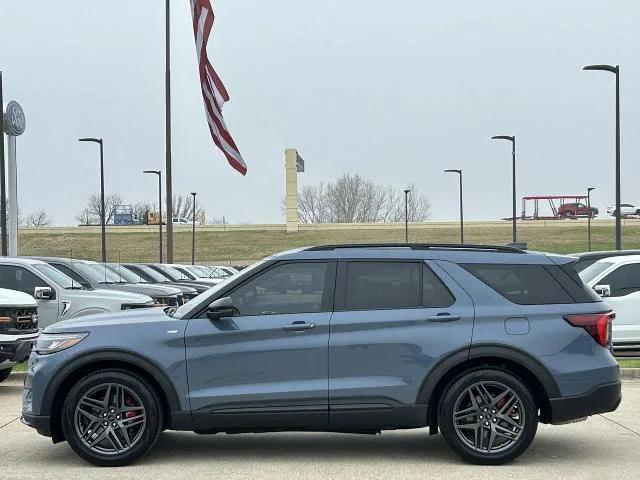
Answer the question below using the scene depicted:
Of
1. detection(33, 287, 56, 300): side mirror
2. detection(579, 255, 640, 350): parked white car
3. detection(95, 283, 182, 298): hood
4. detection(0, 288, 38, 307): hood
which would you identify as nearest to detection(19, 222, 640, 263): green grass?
detection(95, 283, 182, 298): hood

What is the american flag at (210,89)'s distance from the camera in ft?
85.1

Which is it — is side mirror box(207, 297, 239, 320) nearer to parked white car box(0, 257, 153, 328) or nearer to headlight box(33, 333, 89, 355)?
headlight box(33, 333, 89, 355)

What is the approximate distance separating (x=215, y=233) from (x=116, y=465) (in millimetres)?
83268

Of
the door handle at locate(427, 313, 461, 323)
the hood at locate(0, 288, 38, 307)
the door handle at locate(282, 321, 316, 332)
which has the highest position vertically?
the door handle at locate(427, 313, 461, 323)

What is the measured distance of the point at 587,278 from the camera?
14500 mm

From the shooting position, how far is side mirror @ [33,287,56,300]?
13.0 meters

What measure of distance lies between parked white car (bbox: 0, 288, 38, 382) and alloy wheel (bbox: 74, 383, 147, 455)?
4.34 meters

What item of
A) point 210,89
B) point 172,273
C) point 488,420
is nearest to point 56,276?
point 488,420

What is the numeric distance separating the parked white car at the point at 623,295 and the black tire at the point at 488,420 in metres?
7.55

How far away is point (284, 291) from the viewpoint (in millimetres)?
7074

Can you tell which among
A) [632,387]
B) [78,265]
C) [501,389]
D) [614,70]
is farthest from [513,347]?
[614,70]

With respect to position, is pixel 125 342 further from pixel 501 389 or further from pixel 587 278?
pixel 587 278

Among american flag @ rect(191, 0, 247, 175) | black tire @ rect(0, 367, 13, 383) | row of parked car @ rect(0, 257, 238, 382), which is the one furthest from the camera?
american flag @ rect(191, 0, 247, 175)

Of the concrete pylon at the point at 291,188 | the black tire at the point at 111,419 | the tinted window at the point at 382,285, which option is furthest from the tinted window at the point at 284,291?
the concrete pylon at the point at 291,188
